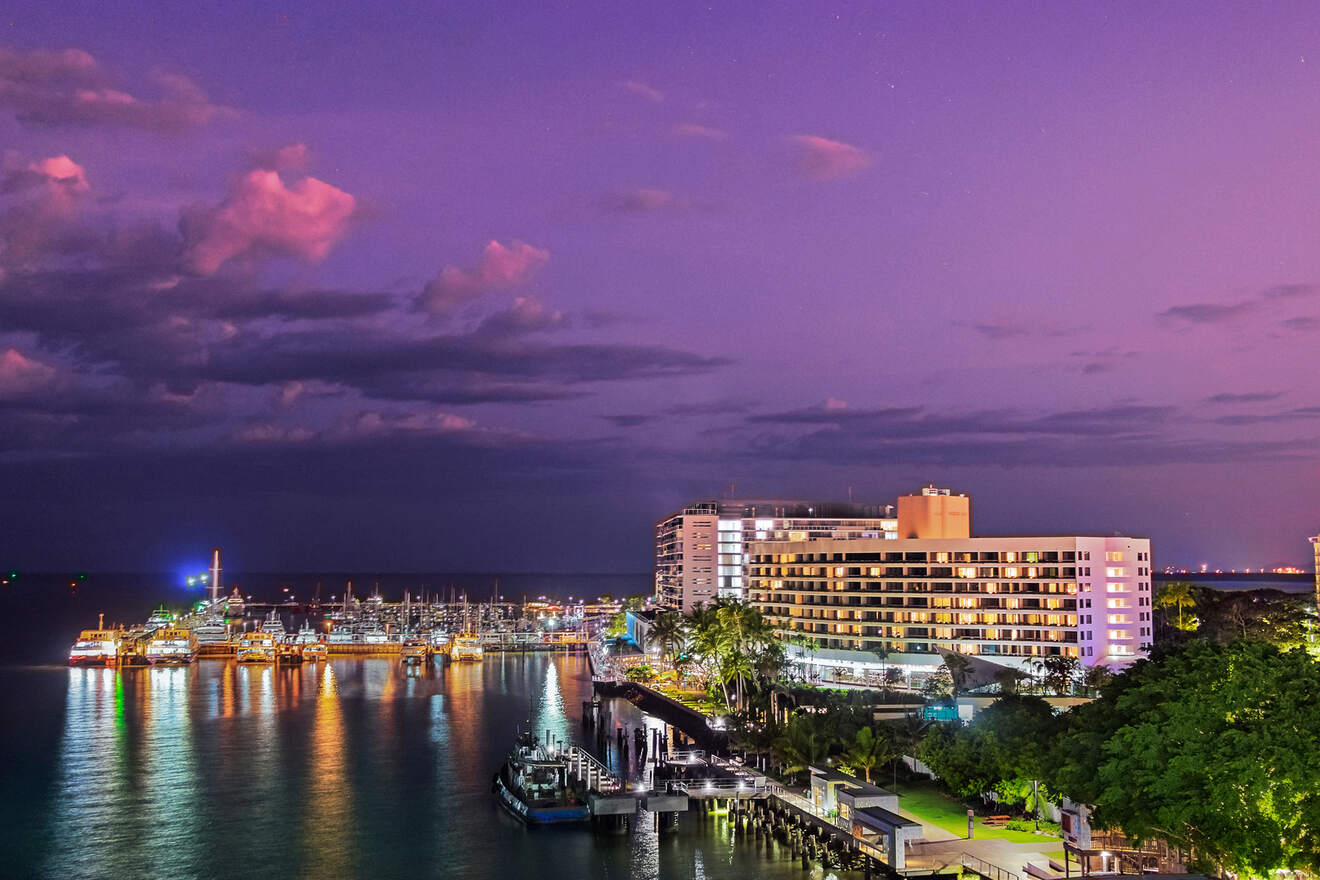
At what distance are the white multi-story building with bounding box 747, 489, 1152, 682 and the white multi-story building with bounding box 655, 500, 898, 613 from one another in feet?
170

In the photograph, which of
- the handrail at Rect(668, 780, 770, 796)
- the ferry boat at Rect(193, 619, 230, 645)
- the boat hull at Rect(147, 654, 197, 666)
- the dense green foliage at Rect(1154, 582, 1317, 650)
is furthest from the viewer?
the ferry boat at Rect(193, 619, 230, 645)

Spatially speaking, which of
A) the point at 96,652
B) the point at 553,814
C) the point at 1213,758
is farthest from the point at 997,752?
the point at 96,652

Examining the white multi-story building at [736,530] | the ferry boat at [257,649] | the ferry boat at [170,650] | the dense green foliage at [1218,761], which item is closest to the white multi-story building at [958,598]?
the white multi-story building at [736,530]

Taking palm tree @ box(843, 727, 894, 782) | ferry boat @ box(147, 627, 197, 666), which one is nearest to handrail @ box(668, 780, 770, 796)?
palm tree @ box(843, 727, 894, 782)

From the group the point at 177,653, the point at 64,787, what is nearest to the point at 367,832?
the point at 64,787

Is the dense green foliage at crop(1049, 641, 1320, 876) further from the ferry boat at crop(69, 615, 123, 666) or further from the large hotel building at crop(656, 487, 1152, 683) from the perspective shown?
the ferry boat at crop(69, 615, 123, 666)

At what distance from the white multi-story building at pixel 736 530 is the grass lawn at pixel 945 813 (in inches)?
4528

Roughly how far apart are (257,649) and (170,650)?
1239cm

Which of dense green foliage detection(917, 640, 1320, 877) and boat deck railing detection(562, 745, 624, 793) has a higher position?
dense green foliage detection(917, 640, 1320, 877)

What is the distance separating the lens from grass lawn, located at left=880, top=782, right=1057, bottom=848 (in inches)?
1957

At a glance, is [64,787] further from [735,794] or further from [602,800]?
[735,794]

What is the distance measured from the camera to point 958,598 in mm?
109750

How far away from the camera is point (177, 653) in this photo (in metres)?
172

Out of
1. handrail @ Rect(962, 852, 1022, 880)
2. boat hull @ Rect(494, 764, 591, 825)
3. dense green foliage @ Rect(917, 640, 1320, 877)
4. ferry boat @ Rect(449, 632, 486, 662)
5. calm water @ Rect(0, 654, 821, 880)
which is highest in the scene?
dense green foliage @ Rect(917, 640, 1320, 877)
